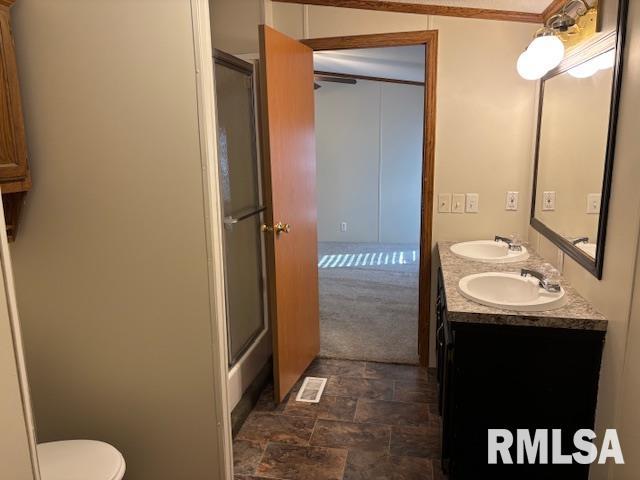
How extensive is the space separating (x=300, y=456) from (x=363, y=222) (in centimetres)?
468

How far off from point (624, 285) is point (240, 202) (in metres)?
1.87

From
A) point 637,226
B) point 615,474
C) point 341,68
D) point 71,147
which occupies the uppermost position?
point 341,68

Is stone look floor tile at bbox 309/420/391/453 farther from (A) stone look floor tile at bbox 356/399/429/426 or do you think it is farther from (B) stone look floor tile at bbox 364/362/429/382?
(B) stone look floor tile at bbox 364/362/429/382

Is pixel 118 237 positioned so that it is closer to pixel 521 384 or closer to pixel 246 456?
pixel 246 456

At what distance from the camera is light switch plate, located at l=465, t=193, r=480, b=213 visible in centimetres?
280

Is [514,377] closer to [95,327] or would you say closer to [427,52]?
[95,327]

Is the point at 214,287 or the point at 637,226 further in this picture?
the point at 214,287

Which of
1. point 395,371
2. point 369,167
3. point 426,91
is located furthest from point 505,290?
point 369,167

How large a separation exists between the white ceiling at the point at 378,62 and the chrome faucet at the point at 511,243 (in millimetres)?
1801

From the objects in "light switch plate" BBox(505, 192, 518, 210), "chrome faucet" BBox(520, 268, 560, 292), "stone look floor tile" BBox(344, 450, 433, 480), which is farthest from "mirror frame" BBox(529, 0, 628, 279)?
"stone look floor tile" BBox(344, 450, 433, 480)

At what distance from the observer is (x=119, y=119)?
5.03 feet

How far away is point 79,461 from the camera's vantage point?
1549mm

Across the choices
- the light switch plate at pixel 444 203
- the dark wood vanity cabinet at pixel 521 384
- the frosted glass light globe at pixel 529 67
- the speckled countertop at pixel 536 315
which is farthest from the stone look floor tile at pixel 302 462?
the frosted glass light globe at pixel 529 67

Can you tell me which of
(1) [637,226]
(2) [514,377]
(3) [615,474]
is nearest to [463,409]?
(2) [514,377]
